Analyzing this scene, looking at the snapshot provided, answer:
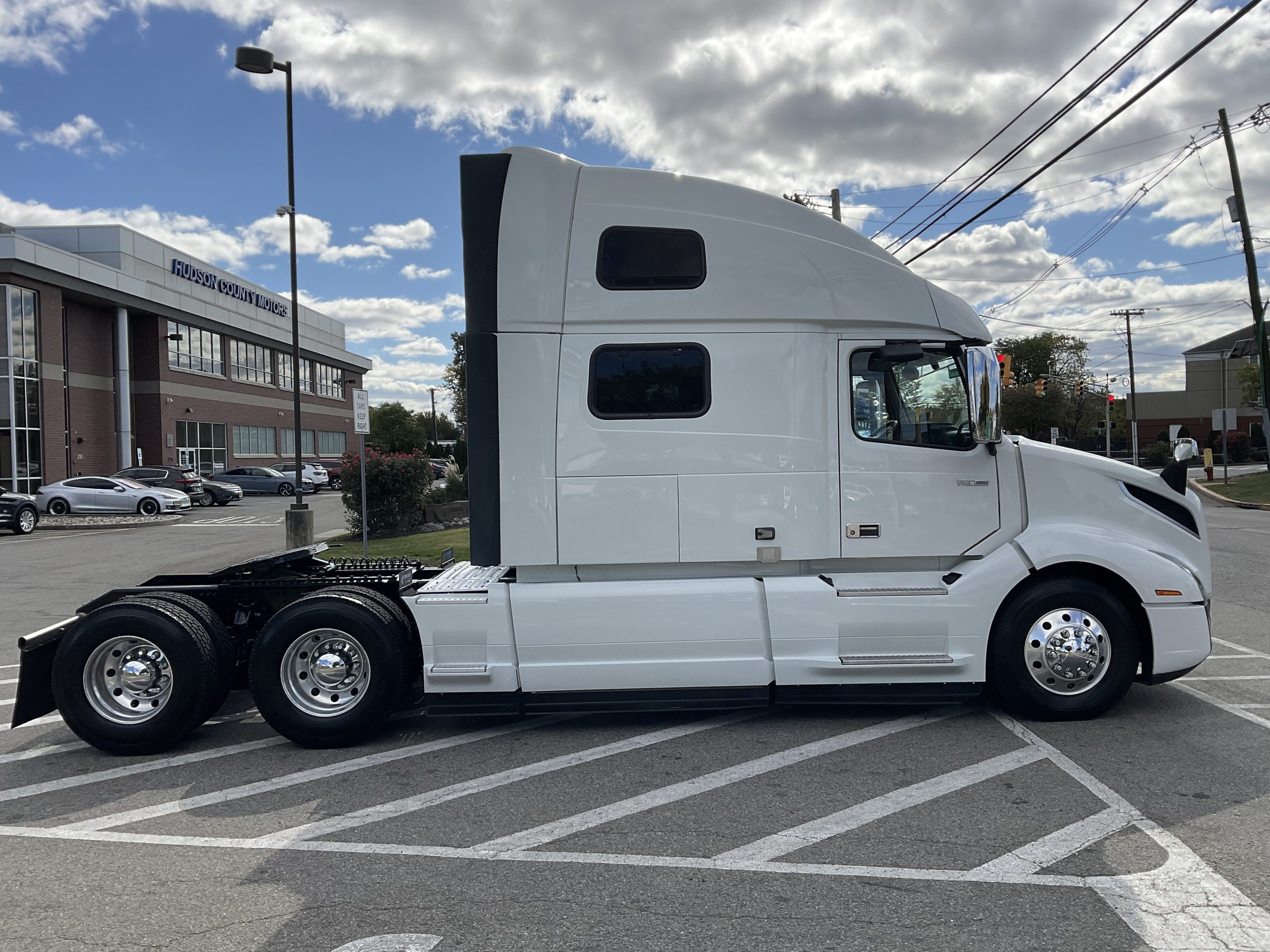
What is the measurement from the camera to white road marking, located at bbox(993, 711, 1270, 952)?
3.13m

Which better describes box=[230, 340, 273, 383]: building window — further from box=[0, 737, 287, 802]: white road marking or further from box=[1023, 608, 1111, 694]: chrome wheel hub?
box=[1023, 608, 1111, 694]: chrome wheel hub

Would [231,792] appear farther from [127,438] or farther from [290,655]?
[127,438]

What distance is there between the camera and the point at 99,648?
5.63 metres

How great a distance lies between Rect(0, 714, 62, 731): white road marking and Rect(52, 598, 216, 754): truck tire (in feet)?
2.47

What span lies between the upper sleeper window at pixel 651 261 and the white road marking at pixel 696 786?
117 inches

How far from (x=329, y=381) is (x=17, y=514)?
153ft

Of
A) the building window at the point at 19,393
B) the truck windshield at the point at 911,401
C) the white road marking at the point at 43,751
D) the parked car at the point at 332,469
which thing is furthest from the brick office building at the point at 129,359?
the truck windshield at the point at 911,401

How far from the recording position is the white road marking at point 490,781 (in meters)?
4.33

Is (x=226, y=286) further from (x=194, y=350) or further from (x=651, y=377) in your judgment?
(x=651, y=377)

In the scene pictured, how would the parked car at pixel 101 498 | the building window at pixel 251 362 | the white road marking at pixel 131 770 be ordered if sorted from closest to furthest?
the white road marking at pixel 131 770 < the parked car at pixel 101 498 < the building window at pixel 251 362

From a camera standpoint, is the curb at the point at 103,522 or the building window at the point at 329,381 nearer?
the curb at the point at 103,522

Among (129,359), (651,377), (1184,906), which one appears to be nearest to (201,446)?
(129,359)

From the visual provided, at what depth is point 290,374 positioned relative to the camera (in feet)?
199

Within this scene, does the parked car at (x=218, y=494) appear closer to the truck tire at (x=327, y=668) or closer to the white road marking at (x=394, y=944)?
the truck tire at (x=327, y=668)
